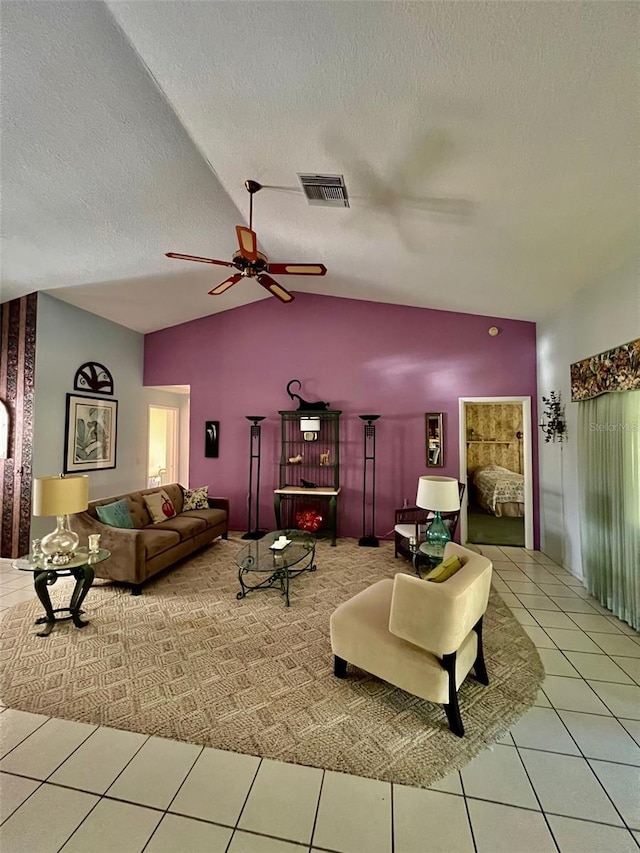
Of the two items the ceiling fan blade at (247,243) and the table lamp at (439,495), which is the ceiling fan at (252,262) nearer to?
the ceiling fan blade at (247,243)

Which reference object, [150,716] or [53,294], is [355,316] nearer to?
[53,294]

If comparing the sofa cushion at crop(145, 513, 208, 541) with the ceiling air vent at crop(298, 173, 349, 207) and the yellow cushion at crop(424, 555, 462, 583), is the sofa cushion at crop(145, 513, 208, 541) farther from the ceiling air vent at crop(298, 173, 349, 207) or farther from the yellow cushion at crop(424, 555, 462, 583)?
the ceiling air vent at crop(298, 173, 349, 207)

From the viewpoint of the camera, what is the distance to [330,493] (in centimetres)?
511

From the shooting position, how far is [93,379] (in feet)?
17.2

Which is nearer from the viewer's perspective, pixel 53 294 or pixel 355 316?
pixel 53 294

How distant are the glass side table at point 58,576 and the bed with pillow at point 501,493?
6.17 meters

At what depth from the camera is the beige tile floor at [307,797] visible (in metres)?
1.36

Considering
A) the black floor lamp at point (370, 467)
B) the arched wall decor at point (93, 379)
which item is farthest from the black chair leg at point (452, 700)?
the arched wall decor at point (93, 379)

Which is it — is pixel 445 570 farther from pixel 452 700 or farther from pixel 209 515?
pixel 209 515

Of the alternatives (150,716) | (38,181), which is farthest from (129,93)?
(150,716)

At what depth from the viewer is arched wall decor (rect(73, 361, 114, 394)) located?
5035 mm

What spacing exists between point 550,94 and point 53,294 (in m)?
5.37

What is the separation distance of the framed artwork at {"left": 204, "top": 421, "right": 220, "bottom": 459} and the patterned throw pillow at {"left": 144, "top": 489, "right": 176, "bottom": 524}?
119 centimetres

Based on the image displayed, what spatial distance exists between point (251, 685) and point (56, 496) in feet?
6.50
